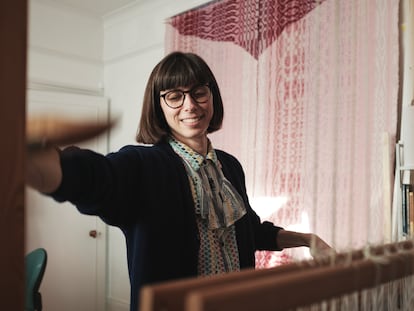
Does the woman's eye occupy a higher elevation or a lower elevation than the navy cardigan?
higher

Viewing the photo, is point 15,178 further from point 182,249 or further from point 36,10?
point 36,10

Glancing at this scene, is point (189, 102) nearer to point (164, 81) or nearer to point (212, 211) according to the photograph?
point (164, 81)

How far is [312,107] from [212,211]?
1.30 meters

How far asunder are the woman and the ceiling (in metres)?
2.41

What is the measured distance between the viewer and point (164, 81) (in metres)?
1.00

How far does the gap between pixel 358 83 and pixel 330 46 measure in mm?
252

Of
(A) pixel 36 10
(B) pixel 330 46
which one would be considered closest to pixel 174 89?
(B) pixel 330 46

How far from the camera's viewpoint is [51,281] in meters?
3.24

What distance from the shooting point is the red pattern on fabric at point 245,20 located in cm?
219

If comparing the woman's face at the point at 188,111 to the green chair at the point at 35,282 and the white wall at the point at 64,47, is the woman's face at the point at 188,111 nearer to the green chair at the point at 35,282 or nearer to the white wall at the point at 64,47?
the green chair at the point at 35,282

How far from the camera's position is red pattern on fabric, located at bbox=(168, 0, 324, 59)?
219 centimetres

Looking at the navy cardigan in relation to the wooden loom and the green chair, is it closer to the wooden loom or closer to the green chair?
the wooden loom

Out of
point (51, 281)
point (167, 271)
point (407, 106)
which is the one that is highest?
point (407, 106)

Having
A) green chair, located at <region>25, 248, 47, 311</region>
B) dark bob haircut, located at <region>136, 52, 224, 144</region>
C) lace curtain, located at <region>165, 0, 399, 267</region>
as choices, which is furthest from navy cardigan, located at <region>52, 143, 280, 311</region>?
green chair, located at <region>25, 248, 47, 311</region>
